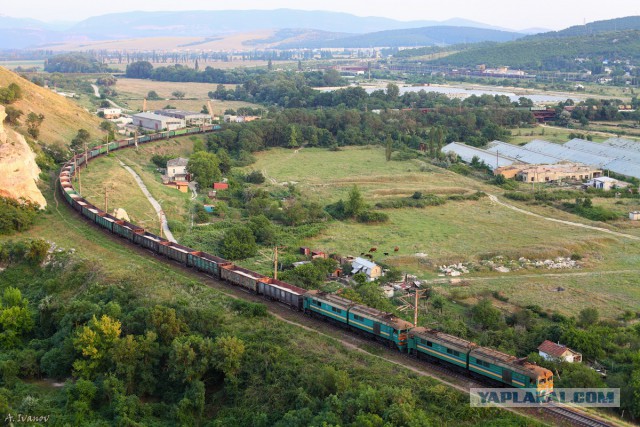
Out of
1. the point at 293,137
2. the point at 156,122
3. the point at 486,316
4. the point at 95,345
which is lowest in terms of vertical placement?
the point at 486,316

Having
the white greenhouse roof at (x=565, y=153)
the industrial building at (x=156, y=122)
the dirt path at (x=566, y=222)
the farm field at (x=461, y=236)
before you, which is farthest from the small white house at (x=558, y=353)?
the industrial building at (x=156, y=122)

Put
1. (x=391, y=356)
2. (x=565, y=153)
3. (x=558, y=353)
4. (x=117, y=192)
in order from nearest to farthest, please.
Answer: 1. (x=391, y=356)
2. (x=558, y=353)
3. (x=117, y=192)
4. (x=565, y=153)

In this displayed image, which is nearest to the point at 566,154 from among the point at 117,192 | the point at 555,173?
the point at 555,173

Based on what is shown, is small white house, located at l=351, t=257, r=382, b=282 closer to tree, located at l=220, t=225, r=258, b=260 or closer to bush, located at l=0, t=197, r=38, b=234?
tree, located at l=220, t=225, r=258, b=260

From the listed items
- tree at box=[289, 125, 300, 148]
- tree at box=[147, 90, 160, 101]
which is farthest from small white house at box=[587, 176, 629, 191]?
tree at box=[147, 90, 160, 101]

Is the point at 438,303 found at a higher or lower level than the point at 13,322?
lower

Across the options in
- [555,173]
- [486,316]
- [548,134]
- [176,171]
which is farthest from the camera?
[548,134]

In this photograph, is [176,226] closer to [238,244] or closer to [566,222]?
[238,244]

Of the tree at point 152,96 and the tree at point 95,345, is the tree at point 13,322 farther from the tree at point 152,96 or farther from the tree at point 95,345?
the tree at point 152,96
